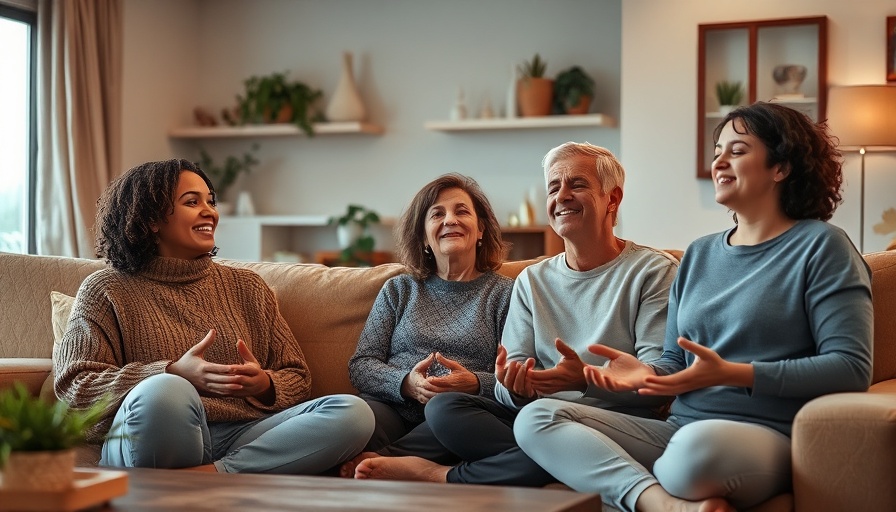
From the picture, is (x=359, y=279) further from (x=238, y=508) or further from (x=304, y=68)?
(x=304, y=68)

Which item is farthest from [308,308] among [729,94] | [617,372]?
[729,94]

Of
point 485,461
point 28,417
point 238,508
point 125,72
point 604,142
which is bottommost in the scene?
point 485,461

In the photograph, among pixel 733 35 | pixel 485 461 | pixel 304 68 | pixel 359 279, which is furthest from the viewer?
pixel 304 68

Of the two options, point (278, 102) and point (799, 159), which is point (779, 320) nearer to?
point (799, 159)

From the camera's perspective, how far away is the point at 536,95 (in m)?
6.00

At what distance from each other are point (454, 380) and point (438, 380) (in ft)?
0.13

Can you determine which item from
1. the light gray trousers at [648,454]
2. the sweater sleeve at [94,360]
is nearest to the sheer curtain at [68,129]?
the sweater sleeve at [94,360]

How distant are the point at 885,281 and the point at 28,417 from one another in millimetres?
1803

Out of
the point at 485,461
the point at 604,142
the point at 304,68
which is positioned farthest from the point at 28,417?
the point at 304,68

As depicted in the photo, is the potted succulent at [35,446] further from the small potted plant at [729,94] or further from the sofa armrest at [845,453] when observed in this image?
the small potted plant at [729,94]

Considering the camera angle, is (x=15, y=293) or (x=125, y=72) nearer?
(x=15, y=293)

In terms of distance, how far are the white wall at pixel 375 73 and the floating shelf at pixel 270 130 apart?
0.09 m

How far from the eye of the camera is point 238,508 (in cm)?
158

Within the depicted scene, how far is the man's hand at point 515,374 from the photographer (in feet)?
7.55
